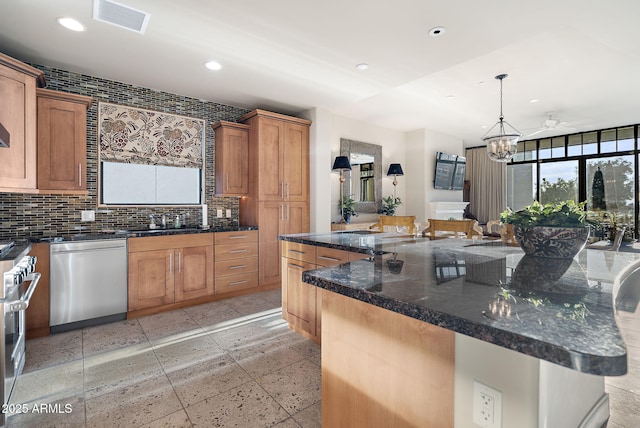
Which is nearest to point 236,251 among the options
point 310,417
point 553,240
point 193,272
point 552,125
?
point 193,272

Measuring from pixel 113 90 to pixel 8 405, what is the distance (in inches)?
127

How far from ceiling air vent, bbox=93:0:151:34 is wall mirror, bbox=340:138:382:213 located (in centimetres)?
358

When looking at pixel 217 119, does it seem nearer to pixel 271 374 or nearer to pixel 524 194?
pixel 271 374

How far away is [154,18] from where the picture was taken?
8.23 feet

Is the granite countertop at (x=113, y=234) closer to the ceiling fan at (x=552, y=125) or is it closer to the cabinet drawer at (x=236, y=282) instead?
the cabinet drawer at (x=236, y=282)

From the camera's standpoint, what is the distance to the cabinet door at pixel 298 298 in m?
2.64

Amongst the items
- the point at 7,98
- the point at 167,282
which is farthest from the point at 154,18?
the point at 167,282

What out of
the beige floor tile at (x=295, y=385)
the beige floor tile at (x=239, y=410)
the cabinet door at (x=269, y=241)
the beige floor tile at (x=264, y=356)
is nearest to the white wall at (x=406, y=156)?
the cabinet door at (x=269, y=241)

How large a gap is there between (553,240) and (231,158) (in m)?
3.82

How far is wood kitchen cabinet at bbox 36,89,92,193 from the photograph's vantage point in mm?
3004

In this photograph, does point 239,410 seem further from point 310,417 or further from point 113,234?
point 113,234

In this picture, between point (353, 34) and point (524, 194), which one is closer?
point (353, 34)

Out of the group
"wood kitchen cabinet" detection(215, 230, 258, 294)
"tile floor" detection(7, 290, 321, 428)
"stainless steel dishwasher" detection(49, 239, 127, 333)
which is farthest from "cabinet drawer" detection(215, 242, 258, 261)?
"stainless steel dishwasher" detection(49, 239, 127, 333)

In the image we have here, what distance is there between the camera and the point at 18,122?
8.73 feet
